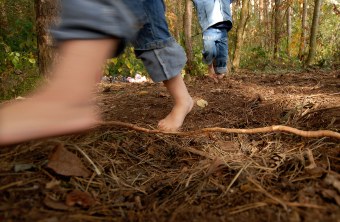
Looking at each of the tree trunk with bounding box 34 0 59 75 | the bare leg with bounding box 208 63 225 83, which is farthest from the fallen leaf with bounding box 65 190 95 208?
the bare leg with bounding box 208 63 225 83

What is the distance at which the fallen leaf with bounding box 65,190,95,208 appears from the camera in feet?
2.69

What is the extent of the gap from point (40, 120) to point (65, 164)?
6.2 inches

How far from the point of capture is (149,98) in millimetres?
2467

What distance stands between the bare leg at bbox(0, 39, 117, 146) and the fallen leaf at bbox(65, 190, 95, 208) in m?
0.21

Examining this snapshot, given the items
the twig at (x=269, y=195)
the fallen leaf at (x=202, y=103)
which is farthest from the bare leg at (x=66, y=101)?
the fallen leaf at (x=202, y=103)

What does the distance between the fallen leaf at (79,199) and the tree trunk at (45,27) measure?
2.24 meters

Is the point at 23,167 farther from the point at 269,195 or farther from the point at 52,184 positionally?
the point at 269,195

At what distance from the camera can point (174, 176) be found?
1072mm

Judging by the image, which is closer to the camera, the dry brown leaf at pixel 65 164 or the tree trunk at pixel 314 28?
the dry brown leaf at pixel 65 164

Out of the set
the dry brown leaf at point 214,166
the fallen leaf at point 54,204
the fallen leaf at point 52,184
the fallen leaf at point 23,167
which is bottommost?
the dry brown leaf at point 214,166

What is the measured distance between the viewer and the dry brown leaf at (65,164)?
0.94 m

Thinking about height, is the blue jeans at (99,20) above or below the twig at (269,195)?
above

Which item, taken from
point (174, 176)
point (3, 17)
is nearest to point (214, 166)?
point (174, 176)

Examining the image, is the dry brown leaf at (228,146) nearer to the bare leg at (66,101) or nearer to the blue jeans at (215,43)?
the bare leg at (66,101)
